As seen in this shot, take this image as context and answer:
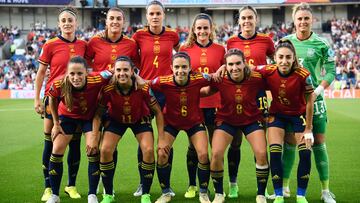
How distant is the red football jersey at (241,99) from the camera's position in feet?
21.8

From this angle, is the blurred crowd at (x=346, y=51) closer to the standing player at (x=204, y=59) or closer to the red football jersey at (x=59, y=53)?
the standing player at (x=204, y=59)

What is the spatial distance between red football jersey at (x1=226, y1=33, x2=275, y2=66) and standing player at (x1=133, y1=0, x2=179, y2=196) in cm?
89

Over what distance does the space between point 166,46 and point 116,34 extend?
703mm

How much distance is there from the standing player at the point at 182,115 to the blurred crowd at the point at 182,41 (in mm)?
25976

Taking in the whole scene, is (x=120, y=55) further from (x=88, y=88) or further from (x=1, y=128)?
(x=1, y=128)

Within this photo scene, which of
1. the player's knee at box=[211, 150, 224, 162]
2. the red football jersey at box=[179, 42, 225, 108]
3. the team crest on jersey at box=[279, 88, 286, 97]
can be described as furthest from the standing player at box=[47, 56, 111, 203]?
the team crest on jersey at box=[279, 88, 286, 97]

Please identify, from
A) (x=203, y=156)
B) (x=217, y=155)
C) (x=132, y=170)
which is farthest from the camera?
(x=132, y=170)

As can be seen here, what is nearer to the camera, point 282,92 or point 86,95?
point 282,92

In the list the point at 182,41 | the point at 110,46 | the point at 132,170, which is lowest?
the point at 132,170

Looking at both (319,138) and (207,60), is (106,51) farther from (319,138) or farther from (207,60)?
(319,138)

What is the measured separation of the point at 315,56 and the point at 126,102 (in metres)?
2.47

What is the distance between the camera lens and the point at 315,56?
22.5 feet

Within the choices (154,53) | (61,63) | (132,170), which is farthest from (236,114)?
(132,170)

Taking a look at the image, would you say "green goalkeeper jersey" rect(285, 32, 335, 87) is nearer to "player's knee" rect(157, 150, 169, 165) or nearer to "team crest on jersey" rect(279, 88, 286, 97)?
"team crest on jersey" rect(279, 88, 286, 97)
